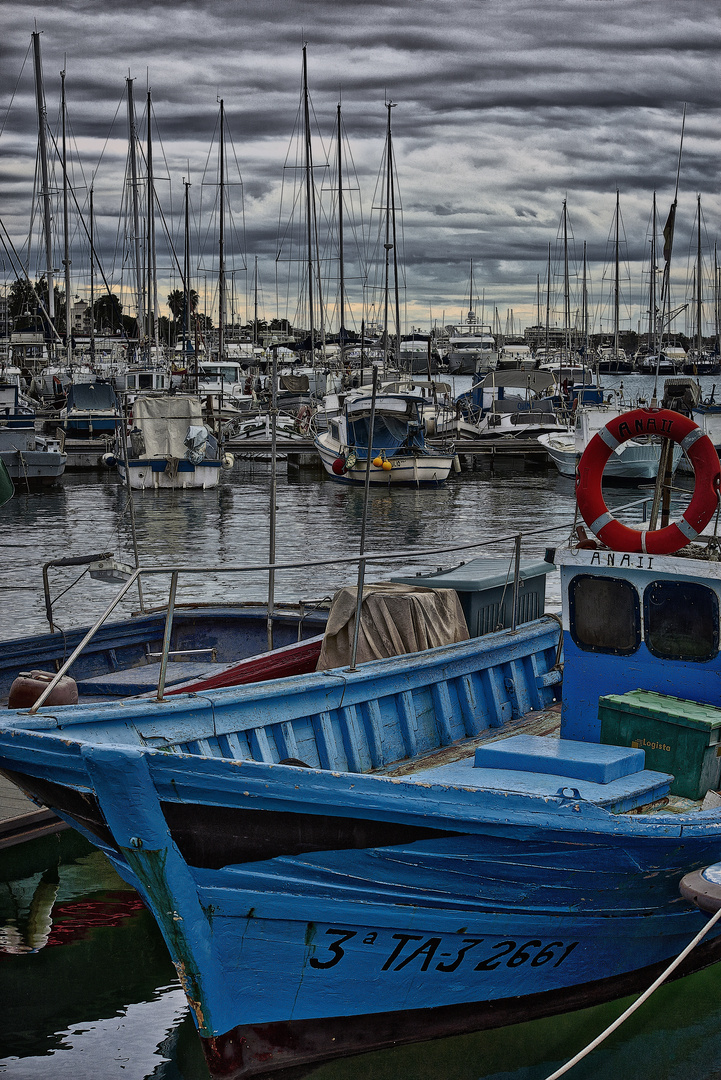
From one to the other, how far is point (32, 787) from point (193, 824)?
1.26 metres

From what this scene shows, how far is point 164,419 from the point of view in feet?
114

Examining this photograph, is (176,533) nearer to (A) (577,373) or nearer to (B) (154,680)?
(B) (154,680)

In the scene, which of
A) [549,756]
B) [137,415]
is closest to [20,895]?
[549,756]

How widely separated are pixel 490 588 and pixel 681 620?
2.51 meters

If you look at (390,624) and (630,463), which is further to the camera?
(630,463)

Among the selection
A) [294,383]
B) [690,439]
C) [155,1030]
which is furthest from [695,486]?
[294,383]

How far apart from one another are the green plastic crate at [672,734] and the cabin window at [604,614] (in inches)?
17.2

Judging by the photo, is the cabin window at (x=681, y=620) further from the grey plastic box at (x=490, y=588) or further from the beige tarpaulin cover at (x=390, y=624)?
the beige tarpaulin cover at (x=390, y=624)

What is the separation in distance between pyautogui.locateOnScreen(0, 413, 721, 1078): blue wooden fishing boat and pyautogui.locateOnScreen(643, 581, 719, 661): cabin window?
0.05 ft

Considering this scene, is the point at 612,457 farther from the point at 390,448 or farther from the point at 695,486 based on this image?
the point at 695,486

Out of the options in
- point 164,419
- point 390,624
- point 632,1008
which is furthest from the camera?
point 164,419

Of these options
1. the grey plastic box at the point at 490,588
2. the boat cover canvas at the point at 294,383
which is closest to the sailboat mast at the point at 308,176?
the boat cover canvas at the point at 294,383

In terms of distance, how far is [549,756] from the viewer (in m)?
7.64

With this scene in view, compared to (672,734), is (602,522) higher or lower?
higher
